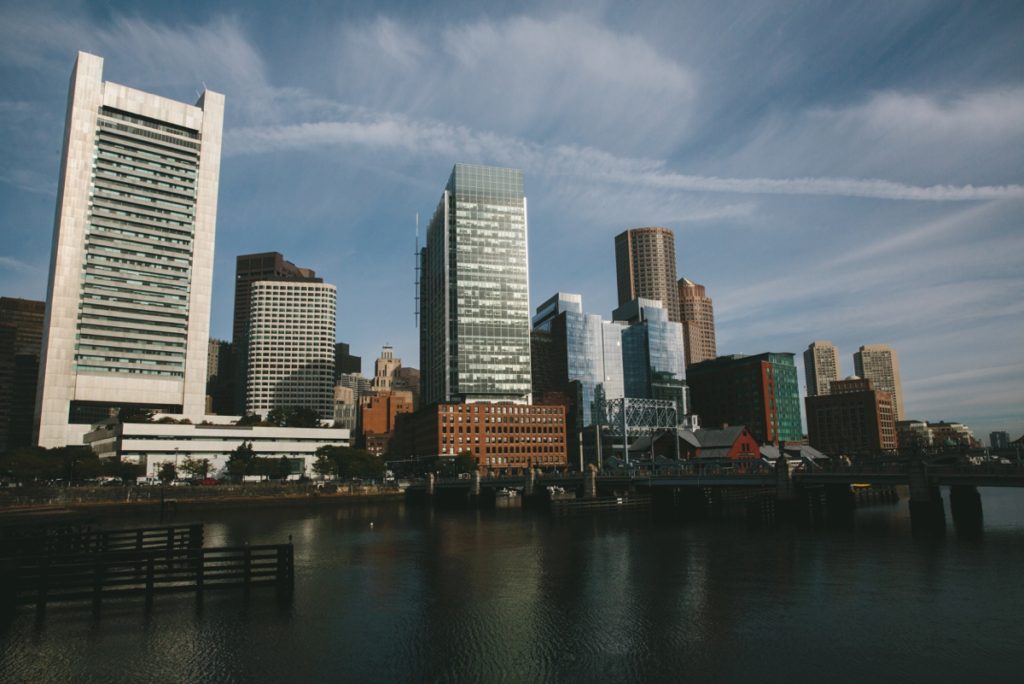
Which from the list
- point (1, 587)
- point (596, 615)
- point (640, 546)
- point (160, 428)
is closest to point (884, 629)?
point (596, 615)

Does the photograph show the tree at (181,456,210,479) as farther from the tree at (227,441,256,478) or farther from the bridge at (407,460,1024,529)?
the bridge at (407,460,1024,529)

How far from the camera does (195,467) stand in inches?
7288

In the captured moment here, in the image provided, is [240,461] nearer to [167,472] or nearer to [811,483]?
[167,472]

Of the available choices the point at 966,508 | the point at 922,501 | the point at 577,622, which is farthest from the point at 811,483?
the point at 577,622

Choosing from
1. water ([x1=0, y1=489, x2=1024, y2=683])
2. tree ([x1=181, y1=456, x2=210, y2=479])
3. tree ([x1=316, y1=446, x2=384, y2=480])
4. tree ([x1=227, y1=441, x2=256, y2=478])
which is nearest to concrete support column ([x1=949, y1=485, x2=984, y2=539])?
water ([x1=0, y1=489, x2=1024, y2=683])

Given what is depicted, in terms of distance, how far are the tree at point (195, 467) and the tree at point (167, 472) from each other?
10.5 ft

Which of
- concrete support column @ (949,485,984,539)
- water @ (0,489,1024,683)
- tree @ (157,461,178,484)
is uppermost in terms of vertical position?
tree @ (157,461,178,484)

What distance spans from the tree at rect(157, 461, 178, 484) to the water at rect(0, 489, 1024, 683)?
123980 millimetres

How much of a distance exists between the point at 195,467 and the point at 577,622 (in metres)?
170

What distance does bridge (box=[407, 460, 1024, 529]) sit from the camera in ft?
273

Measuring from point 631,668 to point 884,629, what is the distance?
16.4 m

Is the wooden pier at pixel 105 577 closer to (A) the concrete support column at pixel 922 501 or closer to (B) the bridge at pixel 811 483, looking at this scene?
(B) the bridge at pixel 811 483

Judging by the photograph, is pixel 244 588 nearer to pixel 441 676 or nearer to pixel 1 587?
pixel 1 587

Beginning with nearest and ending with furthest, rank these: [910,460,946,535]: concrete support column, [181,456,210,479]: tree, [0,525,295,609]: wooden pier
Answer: [0,525,295,609]: wooden pier → [910,460,946,535]: concrete support column → [181,456,210,479]: tree
